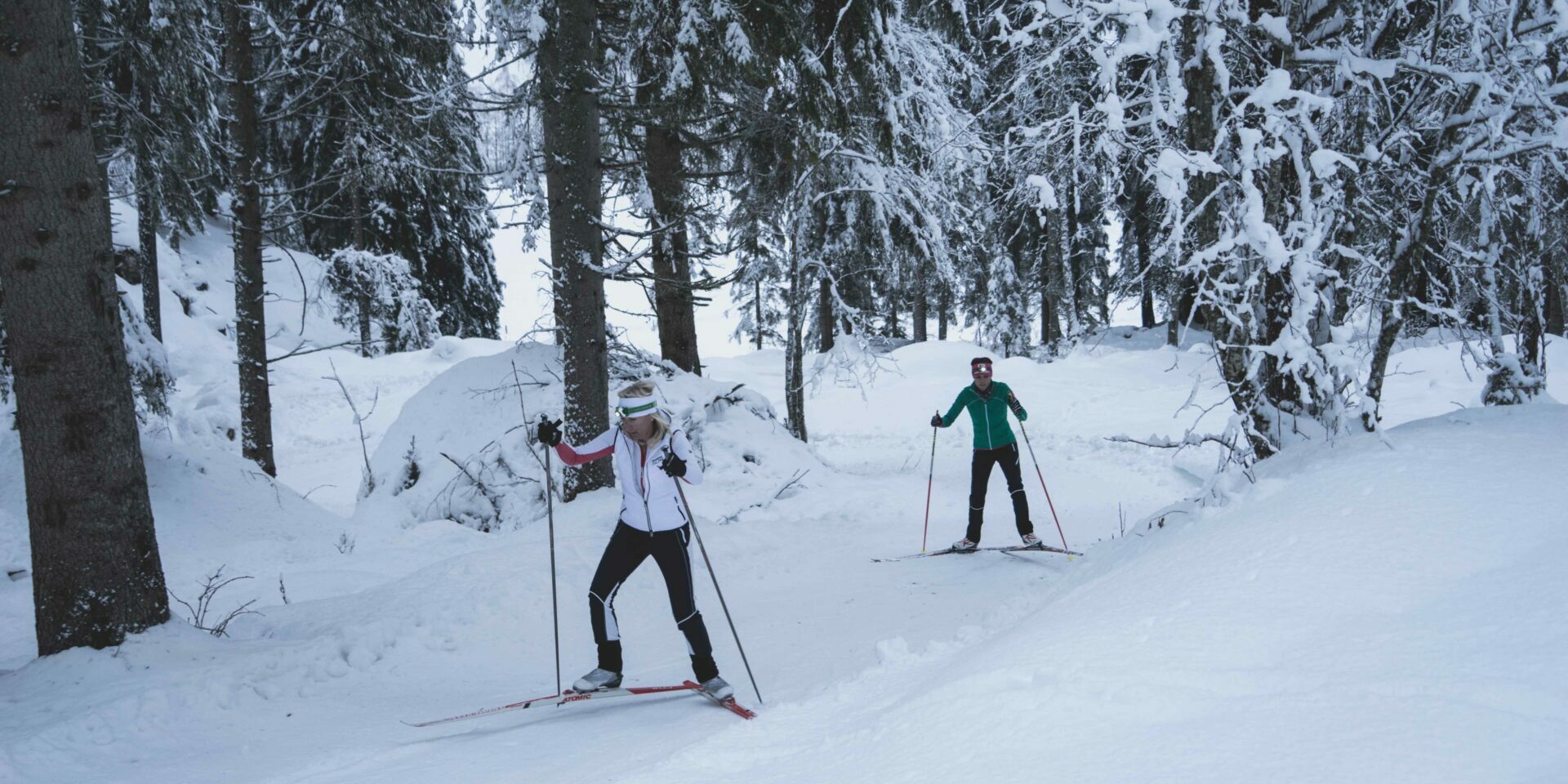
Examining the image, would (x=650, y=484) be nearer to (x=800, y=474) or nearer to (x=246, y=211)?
(x=800, y=474)

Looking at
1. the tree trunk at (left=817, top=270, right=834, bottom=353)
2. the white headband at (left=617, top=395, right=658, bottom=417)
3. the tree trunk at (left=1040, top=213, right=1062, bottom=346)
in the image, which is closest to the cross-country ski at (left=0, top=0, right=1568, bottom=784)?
the white headband at (left=617, top=395, right=658, bottom=417)

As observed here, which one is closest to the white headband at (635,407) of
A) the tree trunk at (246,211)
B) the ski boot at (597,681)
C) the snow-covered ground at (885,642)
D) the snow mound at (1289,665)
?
the ski boot at (597,681)

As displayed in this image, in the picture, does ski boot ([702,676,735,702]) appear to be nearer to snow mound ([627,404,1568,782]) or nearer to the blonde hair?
snow mound ([627,404,1568,782])

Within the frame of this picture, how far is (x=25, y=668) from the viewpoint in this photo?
4.73 m

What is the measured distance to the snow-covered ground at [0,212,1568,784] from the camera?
2479 mm

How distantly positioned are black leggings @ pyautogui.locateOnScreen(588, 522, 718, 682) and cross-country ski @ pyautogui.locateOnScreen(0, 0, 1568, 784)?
24 mm

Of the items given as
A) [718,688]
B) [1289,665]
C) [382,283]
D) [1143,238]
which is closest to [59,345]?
[718,688]

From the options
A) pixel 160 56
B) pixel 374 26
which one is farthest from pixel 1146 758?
pixel 160 56

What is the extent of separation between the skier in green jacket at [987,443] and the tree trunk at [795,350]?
6025 mm

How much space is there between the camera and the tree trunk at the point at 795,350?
14.1 m

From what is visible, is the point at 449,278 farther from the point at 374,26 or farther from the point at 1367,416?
the point at 1367,416

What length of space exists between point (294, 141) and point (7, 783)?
23580mm

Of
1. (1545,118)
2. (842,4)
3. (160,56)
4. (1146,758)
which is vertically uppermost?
(160,56)

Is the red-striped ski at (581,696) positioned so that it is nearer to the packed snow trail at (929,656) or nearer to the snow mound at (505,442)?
the packed snow trail at (929,656)
